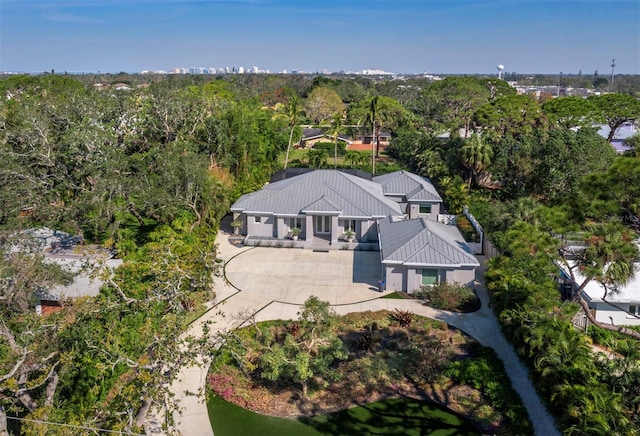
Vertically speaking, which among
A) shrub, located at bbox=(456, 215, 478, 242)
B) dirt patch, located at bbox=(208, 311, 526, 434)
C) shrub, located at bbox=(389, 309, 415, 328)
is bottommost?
dirt patch, located at bbox=(208, 311, 526, 434)

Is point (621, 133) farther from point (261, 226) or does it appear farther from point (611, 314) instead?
point (261, 226)

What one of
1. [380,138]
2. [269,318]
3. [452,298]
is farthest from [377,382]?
[380,138]

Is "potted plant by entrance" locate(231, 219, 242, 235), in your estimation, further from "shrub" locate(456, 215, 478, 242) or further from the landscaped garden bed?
"shrub" locate(456, 215, 478, 242)

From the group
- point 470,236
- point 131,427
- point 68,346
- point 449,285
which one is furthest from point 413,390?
point 470,236

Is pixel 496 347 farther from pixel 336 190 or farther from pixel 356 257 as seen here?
pixel 336 190

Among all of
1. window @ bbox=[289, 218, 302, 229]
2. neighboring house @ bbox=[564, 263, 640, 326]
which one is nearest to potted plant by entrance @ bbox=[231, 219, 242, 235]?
window @ bbox=[289, 218, 302, 229]

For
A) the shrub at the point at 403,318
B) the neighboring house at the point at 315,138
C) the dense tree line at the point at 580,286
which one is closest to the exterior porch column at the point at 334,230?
the dense tree line at the point at 580,286

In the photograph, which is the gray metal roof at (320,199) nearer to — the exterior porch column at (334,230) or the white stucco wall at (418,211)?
the exterior porch column at (334,230)
